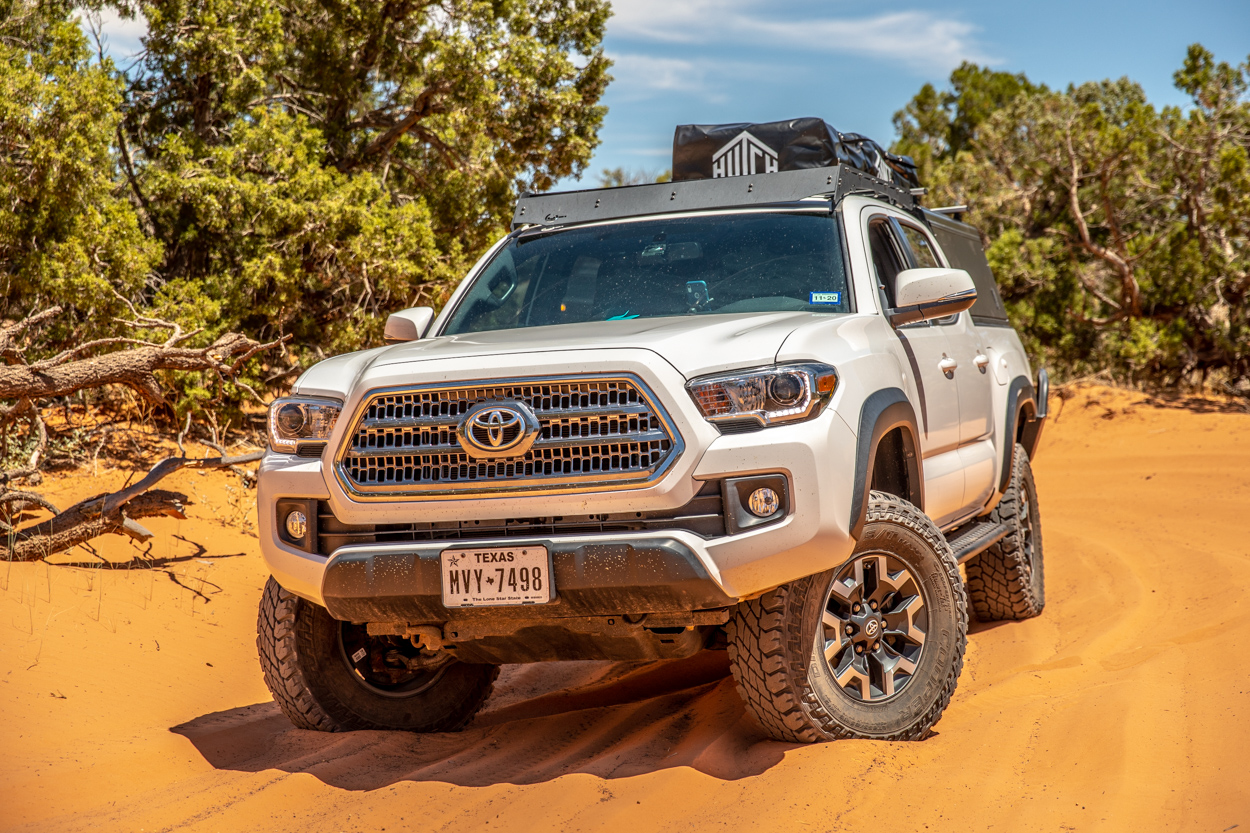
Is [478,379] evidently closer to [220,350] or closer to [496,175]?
[220,350]

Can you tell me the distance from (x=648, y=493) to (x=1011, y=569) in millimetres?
3707

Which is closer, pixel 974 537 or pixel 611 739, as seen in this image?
pixel 611 739

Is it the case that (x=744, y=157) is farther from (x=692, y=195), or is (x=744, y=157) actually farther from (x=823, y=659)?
(x=823, y=659)

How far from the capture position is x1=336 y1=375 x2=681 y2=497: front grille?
358 centimetres

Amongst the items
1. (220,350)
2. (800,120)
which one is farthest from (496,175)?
(800,120)

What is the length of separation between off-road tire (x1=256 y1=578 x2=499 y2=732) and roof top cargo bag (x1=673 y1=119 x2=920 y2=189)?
3578mm

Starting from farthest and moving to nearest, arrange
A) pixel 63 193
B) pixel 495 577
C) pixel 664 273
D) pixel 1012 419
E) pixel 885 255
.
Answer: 1. pixel 63 193
2. pixel 1012 419
3. pixel 885 255
4. pixel 664 273
5. pixel 495 577

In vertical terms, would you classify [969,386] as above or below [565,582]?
above

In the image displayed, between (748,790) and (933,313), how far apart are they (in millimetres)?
A: 2077

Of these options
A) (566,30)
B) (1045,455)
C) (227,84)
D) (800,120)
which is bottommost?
(1045,455)

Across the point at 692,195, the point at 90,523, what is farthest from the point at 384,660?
the point at 90,523

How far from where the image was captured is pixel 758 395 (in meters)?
3.64

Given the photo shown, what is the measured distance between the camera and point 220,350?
328 inches

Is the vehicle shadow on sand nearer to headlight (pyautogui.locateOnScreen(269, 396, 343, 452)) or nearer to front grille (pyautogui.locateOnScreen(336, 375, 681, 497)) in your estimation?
front grille (pyautogui.locateOnScreen(336, 375, 681, 497))
